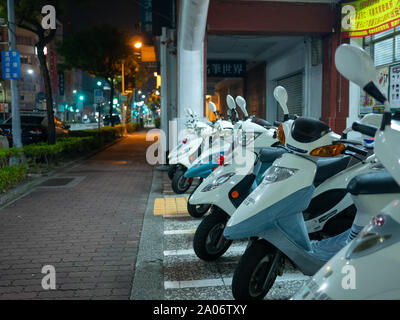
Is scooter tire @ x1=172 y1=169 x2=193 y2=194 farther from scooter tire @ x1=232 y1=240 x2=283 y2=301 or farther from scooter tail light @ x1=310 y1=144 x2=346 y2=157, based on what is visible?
scooter tail light @ x1=310 y1=144 x2=346 y2=157

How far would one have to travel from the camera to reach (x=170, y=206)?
6984mm

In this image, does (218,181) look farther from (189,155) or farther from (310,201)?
(189,155)

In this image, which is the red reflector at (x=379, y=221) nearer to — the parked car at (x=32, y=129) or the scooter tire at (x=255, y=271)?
the scooter tire at (x=255, y=271)

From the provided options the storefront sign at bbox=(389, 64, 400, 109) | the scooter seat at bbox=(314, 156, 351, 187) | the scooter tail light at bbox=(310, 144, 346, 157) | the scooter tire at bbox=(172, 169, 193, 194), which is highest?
the storefront sign at bbox=(389, 64, 400, 109)

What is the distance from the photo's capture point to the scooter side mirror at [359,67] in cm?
176

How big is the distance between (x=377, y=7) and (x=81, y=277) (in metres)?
8.47

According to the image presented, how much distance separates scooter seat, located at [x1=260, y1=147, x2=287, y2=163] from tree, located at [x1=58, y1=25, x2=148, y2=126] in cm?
2705

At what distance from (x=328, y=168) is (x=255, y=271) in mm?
1678

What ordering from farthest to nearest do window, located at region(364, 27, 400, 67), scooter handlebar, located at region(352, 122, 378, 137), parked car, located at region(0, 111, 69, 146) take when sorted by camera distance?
parked car, located at region(0, 111, 69, 146) → window, located at region(364, 27, 400, 67) → scooter handlebar, located at region(352, 122, 378, 137)

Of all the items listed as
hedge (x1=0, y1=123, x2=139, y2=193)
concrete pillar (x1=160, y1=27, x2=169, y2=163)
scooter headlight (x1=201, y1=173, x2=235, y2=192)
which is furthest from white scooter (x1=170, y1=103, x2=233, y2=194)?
concrete pillar (x1=160, y1=27, x2=169, y2=163)

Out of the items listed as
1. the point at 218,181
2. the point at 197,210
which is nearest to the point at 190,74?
the point at 197,210

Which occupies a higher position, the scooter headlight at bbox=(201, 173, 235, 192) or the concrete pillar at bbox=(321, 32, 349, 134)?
the concrete pillar at bbox=(321, 32, 349, 134)

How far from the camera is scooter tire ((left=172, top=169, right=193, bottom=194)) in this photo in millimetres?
7738
